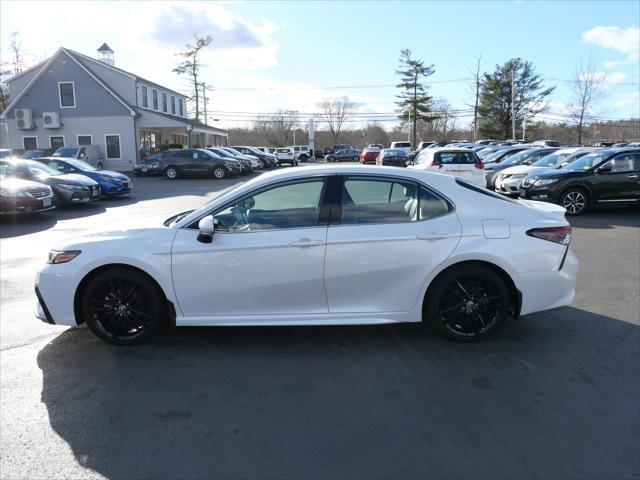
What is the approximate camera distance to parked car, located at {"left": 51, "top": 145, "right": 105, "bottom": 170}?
28.6 metres

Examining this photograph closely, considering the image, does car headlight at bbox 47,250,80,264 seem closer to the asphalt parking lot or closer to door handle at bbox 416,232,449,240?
the asphalt parking lot

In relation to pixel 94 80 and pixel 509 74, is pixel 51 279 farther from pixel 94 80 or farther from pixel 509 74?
pixel 509 74

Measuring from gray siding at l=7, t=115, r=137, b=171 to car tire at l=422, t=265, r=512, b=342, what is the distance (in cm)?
3444

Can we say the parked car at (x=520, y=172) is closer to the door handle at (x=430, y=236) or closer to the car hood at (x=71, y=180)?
the door handle at (x=430, y=236)

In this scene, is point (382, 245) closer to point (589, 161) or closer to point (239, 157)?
point (589, 161)

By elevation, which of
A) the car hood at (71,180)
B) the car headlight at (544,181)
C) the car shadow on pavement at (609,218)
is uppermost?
the car headlight at (544,181)

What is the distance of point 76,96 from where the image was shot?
35.1 m

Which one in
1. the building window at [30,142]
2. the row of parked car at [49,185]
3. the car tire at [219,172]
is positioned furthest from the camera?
the building window at [30,142]

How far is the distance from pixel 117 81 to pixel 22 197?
2778 cm

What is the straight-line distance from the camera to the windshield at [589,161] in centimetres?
1218

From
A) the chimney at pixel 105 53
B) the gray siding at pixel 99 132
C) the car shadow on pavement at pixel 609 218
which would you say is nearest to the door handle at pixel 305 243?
the car shadow on pavement at pixel 609 218

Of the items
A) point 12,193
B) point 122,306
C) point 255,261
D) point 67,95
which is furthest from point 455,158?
point 67,95

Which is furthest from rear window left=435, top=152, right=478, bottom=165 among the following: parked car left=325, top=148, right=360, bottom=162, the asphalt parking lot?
parked car left=325, top=148, right=360, bottom=162

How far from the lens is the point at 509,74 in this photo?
60.1 m
